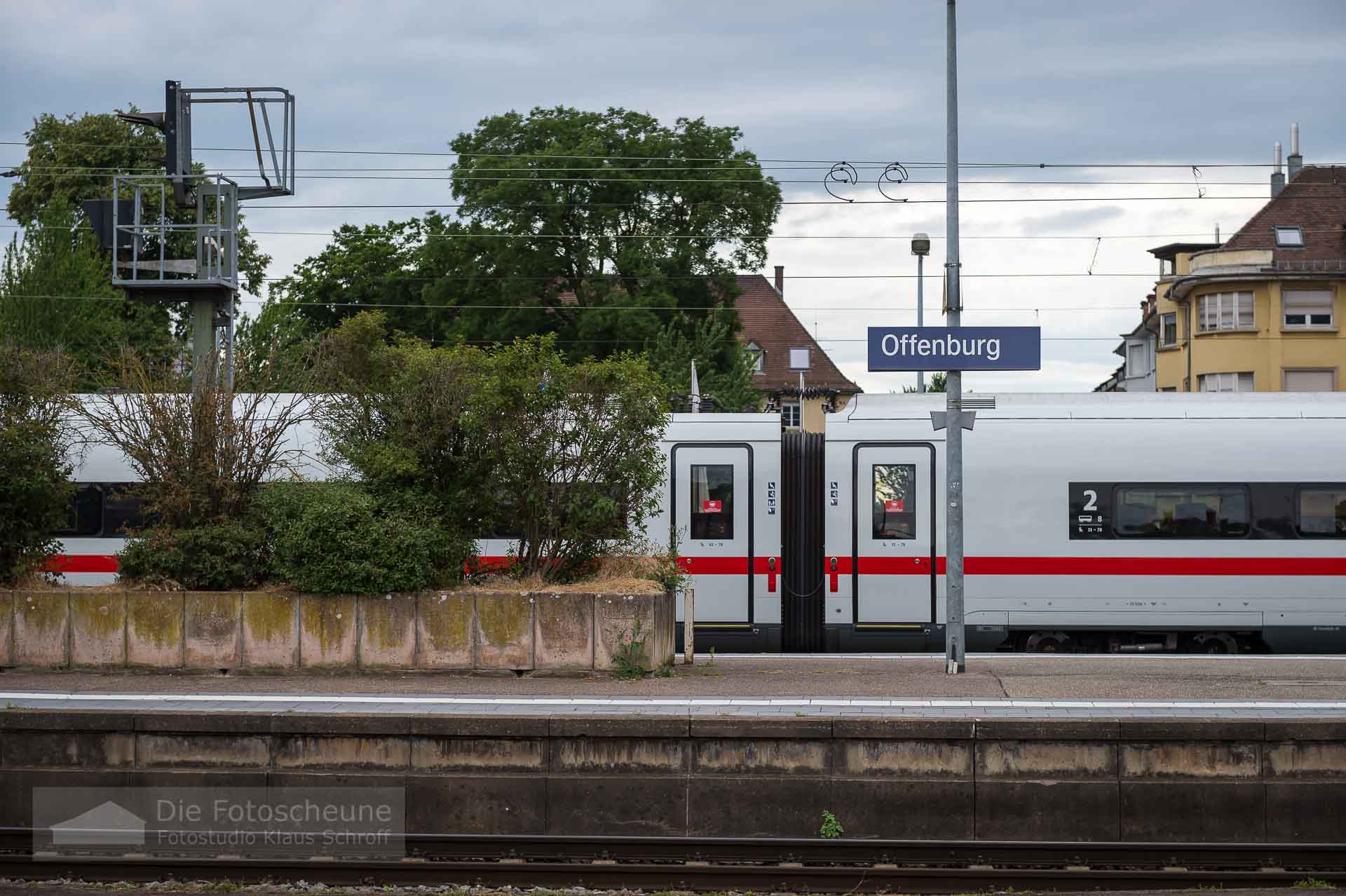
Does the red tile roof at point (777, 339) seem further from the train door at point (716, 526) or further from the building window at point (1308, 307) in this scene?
the train door at point (716, 526)

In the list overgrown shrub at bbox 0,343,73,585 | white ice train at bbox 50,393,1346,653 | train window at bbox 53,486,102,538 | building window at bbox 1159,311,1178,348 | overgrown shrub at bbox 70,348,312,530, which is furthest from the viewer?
building window at bbox 1159,311,1178,348

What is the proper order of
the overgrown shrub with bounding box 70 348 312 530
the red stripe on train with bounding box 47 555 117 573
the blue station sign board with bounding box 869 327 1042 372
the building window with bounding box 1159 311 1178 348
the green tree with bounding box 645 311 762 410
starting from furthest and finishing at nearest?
the building window with bounding box 1159 311 1178 348 → the green tree with bounding box 645 311 762 410 → the red stripe on train with bounding box 47 555 117 573 → the blue station sign board with bounding box 869 327 1042 372 → the overgrown shrub with bounding box 70 348 312 530

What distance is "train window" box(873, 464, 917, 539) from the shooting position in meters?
16.9

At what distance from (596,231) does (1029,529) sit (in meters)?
29.0

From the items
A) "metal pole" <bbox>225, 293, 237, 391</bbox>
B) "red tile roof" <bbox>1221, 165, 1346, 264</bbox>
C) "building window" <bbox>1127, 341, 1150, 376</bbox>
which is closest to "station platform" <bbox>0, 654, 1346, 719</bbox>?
"metal pole" <bbox>225, 293, 237, 391</bbox>

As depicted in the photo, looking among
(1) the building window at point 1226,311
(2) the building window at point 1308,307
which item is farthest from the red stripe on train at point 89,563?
(2) the building window at point 1308,307

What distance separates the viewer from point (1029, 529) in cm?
1684

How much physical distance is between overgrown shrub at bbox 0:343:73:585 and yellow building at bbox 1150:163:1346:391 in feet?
127

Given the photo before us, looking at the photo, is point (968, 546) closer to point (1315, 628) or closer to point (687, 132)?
point (1315, 628)

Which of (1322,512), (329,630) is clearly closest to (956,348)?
(1322,512)

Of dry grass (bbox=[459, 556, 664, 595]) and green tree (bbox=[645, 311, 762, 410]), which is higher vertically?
green tree (bbox=[645, 311, 762, 410])

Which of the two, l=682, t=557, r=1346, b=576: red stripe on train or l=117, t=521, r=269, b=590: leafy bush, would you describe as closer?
l=117, t=521, r=269, b=590: leafy bush

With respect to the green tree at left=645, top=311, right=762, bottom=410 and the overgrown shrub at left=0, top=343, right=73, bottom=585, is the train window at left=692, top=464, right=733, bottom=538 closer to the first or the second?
the overgrown shrub at left=0, top=343, right=73, bottom=585

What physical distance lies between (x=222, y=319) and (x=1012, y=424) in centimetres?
1152
